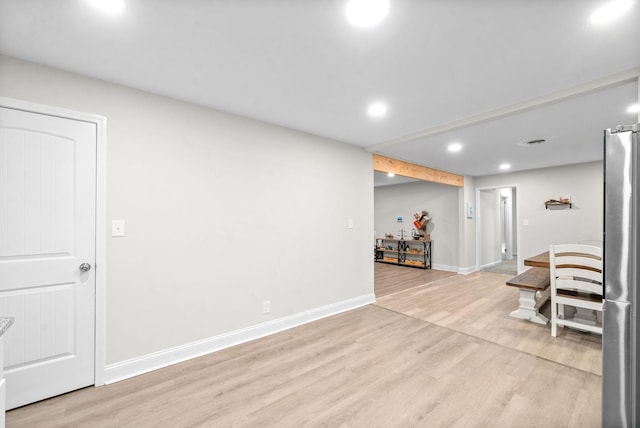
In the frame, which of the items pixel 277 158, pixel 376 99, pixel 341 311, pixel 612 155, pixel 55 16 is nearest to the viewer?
pixel 612 155

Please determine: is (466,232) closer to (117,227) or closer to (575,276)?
(575,276)

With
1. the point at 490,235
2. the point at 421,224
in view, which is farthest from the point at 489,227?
the point at 421,224

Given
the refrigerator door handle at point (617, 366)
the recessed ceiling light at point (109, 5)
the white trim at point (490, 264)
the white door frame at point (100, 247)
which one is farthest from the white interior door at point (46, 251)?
the white trim at point (490, 264)

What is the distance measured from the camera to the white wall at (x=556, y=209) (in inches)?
206

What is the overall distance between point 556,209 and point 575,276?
3582 mm

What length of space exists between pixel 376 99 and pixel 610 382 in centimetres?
235

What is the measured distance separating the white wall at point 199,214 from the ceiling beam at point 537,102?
1263 mm

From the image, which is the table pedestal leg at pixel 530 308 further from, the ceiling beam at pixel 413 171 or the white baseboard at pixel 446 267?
the white baseboard at pixel 446 267

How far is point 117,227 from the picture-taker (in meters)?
2.23

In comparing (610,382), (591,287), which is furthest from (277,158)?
(591,287)

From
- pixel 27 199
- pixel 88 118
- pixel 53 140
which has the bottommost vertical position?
pixel 27 199

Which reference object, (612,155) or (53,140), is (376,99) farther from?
(53,140)

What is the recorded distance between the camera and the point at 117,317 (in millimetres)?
2221

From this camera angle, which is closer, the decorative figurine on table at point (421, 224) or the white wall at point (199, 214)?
the white wall at point (199, 214)
